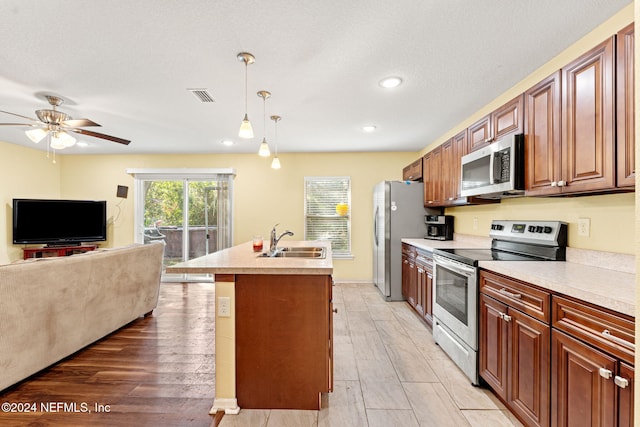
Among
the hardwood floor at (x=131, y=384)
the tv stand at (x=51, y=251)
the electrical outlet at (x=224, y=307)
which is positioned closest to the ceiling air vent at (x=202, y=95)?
the electrical outlet at (x=224, y=307)

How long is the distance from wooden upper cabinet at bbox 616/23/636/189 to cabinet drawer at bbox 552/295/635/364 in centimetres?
63

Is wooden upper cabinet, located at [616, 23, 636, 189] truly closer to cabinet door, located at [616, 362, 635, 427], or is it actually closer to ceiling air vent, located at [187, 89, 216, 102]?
cabinet door, located at [616, 362, 635, 427]

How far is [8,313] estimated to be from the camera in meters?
1.99

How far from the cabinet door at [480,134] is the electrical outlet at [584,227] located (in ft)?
3.08

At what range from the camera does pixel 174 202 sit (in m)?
5.30

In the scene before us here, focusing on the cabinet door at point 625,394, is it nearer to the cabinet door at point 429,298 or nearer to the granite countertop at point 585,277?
the granite countertop at point 585,277

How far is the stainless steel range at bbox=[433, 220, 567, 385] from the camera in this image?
2074 millimetres

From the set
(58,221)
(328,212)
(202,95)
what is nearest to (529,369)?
(202,95)

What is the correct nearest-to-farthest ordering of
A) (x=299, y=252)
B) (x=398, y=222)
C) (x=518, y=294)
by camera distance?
(x=518, y=294), (x=299, y=252), (x=398, y=222)

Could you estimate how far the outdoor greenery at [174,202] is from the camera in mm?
5266

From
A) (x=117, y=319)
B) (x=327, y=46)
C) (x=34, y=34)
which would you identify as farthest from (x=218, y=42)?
(x=117, y=319)

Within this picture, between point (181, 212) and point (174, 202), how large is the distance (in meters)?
0.23

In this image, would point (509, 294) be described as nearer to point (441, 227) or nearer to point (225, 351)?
point (225, 351)

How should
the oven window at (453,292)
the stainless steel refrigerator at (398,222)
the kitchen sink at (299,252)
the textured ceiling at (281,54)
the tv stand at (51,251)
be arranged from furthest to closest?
the tv stand at (51,251)
the stainless steel refrigerator at (398,222)
the kitchen sink at (299,252)
the oven window at (453,292)
the textured ceiling at (281,54)
